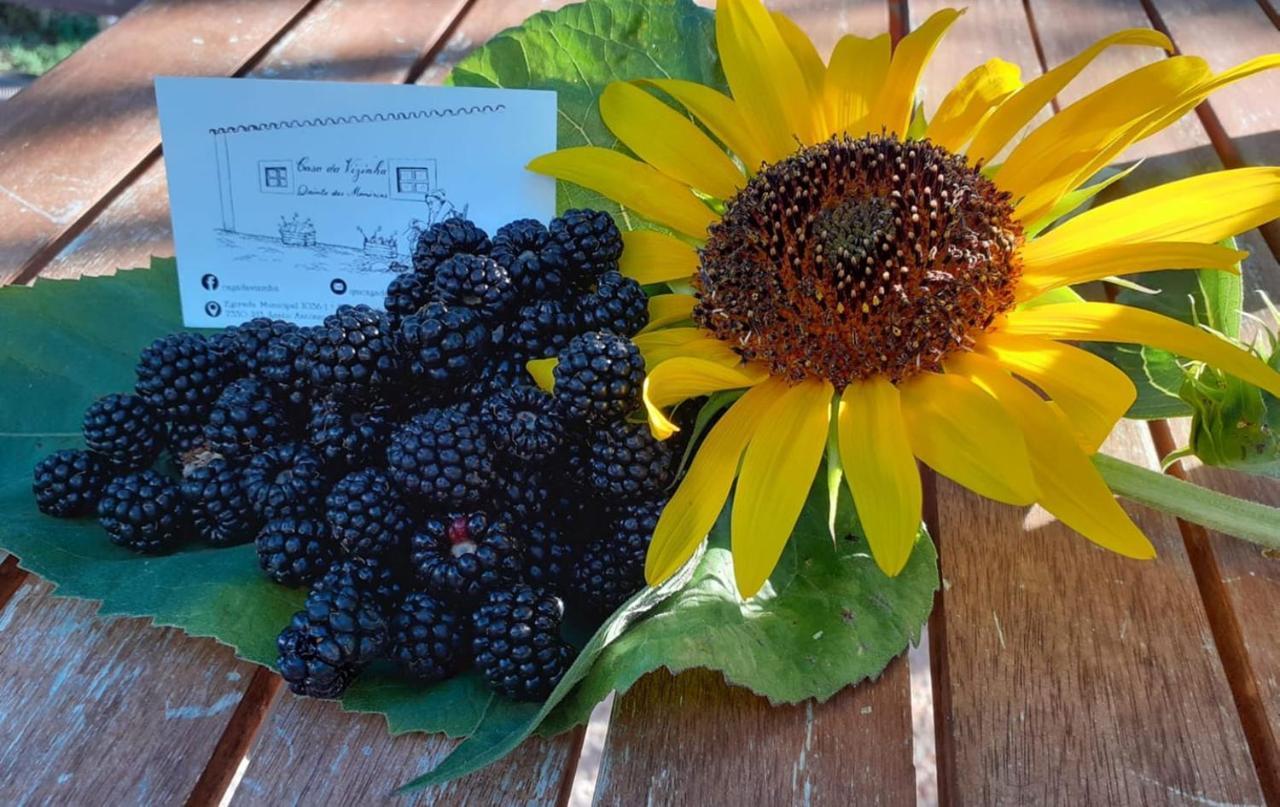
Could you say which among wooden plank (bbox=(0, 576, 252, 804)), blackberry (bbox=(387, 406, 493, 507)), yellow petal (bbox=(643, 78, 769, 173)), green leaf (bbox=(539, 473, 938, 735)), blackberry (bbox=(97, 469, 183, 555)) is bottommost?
wooden plank (bbox=(0, 576, 252, 804))

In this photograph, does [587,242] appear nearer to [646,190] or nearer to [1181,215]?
[646,190]

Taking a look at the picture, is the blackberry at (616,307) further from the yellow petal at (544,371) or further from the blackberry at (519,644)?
the blackberry at (519,644)

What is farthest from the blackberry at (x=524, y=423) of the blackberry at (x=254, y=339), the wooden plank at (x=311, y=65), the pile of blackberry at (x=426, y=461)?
the wooden plank at (x=311, y=65)

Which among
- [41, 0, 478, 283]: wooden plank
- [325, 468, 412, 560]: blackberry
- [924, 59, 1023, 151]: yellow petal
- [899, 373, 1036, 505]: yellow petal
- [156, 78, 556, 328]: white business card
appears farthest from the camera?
[41, 0, 478, 283]: wooden plank

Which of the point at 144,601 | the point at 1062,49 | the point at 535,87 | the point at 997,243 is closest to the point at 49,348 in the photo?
the point at 144,601

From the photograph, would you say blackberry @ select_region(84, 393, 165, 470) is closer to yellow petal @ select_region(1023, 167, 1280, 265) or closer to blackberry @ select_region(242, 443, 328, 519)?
blackberry @ select_region(242, 443, 328, 519)

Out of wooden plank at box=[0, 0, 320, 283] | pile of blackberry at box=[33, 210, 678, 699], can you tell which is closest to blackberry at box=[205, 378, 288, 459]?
pile of blackberry at box=[33, 210, 678, 699]
